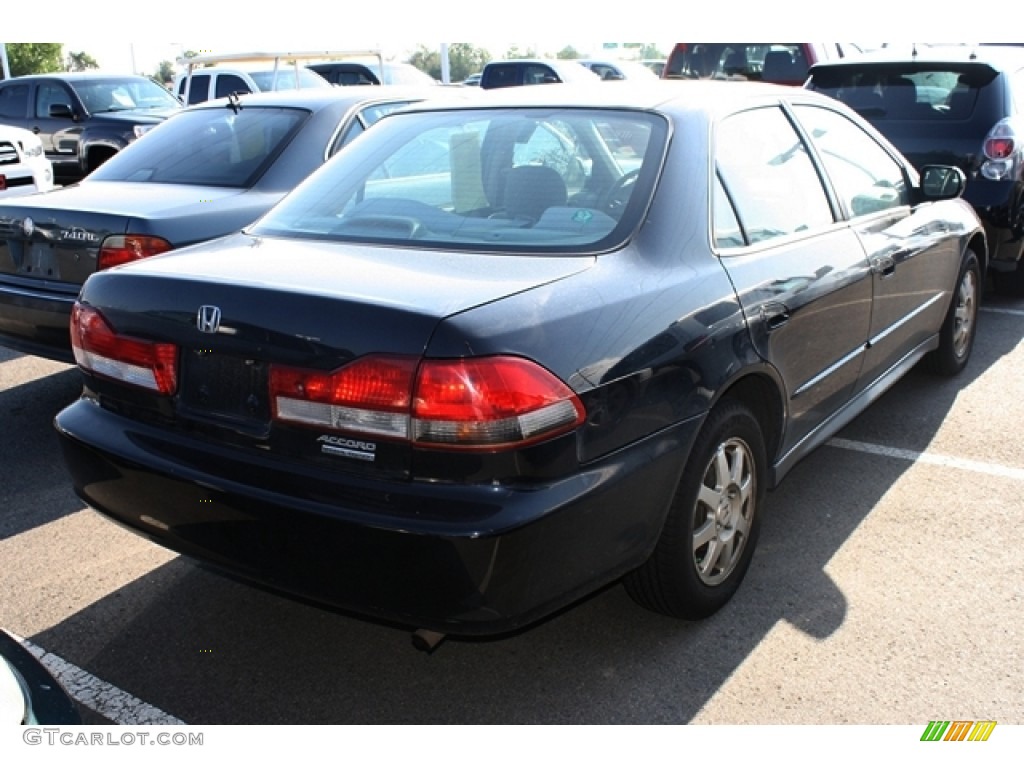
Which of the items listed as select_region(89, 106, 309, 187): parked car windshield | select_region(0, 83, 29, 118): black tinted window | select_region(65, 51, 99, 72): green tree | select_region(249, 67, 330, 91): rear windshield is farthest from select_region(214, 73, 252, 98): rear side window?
select_region(65, 51, 99, 72): green tree

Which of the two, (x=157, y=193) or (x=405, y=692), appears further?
(x=157, y=193)

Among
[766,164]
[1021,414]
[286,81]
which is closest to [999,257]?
[1021,414]

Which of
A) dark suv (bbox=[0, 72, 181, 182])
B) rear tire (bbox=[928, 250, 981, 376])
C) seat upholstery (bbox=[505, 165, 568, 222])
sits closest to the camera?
seat upholstery (bbox=[505, 165, 568, 222])

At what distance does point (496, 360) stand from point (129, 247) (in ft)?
9.73

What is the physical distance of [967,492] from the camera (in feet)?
14.1

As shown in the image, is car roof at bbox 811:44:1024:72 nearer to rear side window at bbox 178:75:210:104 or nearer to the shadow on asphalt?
the shadow on asphalt

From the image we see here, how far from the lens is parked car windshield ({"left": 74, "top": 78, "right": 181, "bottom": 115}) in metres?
14.0

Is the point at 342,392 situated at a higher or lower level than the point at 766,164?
lower

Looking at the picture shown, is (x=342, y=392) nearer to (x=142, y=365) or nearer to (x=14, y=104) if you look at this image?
(x=142, y=365)

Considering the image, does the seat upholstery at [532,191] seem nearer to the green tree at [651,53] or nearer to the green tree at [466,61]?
the green tree at [651,53]

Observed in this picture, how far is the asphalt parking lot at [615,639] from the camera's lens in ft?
9.50

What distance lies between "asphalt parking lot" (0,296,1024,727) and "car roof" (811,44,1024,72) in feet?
12.7

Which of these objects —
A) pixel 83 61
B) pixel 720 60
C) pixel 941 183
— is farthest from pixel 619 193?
pixel 83 61

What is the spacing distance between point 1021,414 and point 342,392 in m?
3.98
